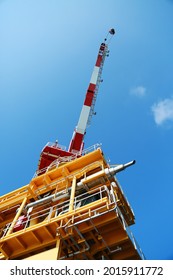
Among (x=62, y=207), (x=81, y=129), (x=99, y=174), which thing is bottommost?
(x=62, y=207)

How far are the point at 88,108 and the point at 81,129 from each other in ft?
10.8

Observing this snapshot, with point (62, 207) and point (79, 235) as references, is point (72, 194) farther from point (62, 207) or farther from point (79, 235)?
point (79, 235)

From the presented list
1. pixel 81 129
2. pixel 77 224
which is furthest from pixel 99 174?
pixel 81 129

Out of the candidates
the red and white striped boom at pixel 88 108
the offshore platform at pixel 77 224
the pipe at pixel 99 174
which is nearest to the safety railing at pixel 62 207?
the offshore platform at pixel 77 224

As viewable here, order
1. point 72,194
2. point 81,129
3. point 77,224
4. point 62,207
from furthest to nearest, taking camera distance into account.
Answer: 1. point 81,129
2. point 72,194
3. point 62,207
4. point 77,224

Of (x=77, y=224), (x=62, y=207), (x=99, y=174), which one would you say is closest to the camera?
(x=77, y=224)

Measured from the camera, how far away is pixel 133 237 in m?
12.0

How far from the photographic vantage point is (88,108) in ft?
102

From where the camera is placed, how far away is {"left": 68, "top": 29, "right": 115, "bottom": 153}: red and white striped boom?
1069 inches

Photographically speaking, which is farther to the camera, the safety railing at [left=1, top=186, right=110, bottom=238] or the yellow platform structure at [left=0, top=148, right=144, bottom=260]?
the safety railing at [left=1, top=186, right=110, bottom=238]

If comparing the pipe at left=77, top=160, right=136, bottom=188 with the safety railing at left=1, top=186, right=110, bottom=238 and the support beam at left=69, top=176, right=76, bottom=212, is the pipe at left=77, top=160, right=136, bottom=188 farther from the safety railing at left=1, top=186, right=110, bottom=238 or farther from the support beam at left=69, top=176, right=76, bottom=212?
the safety railing at left=1, top=186, right=110, bottom=238

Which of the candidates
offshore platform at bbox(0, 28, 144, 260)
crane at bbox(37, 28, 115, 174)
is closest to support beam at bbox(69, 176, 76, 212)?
offshore platform at bbox(0, 28, 144, 260)
